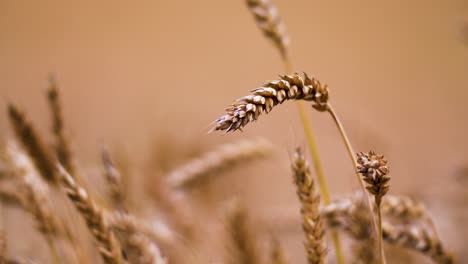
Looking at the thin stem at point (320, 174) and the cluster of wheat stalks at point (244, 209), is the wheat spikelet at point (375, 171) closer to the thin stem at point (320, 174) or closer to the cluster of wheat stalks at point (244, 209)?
the cluster of wheat stalks at point (244, 209)

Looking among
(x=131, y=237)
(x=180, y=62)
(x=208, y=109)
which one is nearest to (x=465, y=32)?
(x=131, y=237)

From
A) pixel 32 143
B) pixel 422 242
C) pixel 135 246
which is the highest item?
pixel 32 143

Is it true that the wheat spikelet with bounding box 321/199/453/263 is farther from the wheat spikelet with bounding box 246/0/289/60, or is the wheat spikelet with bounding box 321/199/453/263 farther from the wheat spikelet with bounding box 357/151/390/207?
the wheat spikelet with bounding box 246/0/289/60

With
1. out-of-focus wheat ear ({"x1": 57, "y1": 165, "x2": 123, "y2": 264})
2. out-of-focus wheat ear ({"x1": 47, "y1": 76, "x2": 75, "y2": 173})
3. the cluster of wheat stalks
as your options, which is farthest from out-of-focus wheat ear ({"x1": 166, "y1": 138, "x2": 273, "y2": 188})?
out-of-focus wheat ear ({"x1": 57, "y1": 165, "x2": 123, "y2": 264})

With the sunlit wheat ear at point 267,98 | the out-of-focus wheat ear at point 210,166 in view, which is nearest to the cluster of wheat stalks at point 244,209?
the sunlit wheat ear at point 267,98

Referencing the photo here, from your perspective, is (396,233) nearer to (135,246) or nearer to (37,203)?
(135,246)

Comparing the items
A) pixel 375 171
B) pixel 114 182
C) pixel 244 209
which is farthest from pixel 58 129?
pixel 375 171
